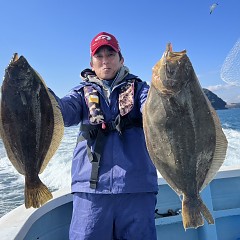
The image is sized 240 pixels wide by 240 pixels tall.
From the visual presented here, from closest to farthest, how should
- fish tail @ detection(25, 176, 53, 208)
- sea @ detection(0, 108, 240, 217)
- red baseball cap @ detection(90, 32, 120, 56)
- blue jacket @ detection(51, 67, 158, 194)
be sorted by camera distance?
fish tail @ detection(25, 176, 53, 208)
blue jacket @ detection(51, 67, 158, 194)
red baseball cap @ detection(90, 32, 120, 56)
sea @ detection(0, 108, 240, 217)

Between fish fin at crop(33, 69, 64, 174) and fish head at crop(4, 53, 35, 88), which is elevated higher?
fish head at crop(4, 53, 35, 88)

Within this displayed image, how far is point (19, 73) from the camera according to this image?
95.0 inches

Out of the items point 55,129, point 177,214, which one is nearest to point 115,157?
point 55,129

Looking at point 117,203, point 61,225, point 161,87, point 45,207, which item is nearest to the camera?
point 161,87

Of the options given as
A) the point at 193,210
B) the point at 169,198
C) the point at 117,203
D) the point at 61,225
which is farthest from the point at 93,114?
the point at 169,198

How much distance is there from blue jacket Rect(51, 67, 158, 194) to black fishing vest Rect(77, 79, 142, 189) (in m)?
0.04

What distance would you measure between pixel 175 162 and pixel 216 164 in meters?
0.33

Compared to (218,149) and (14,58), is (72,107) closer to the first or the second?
(14,58)

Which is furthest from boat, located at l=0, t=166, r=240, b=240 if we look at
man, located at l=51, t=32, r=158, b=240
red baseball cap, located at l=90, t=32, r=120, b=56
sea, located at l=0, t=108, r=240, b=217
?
sea, located at l=0, t=108, r=240, b=217

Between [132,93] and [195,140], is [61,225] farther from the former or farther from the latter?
[195,140]

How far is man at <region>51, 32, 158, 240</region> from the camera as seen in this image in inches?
116

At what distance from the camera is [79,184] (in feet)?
10.0

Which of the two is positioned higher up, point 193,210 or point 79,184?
point 79,184

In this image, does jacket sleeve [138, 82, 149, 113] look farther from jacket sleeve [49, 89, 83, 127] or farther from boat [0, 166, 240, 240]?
boat [0, 166, 240, 240]
